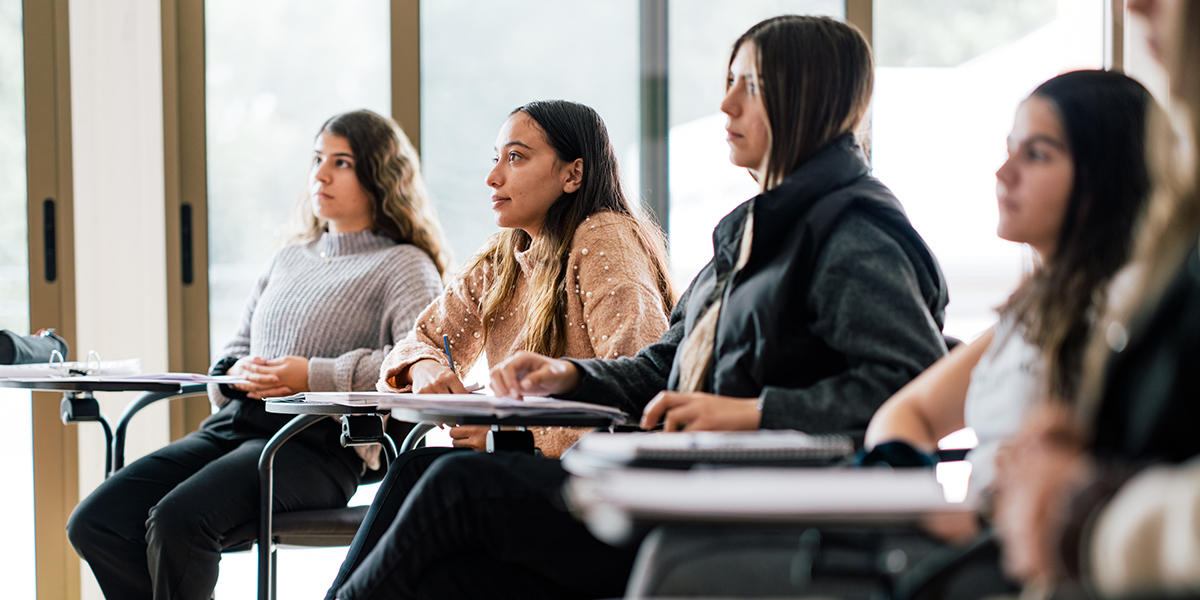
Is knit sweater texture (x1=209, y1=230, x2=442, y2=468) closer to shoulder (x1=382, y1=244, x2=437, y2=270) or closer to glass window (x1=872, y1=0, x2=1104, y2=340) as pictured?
shoulder (x1=382, y1=244, x2=437, y2=270)

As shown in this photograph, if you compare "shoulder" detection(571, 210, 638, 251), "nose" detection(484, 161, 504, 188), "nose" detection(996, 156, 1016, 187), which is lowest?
"shoulder" detection(571, 210, 638, 251)

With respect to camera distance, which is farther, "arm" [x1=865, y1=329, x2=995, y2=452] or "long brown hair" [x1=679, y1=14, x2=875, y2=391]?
"long brown hair" [x1=679, y1=14, x2=875, y2=391]

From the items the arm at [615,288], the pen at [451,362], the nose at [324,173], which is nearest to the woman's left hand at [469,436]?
the pen at [451,362]

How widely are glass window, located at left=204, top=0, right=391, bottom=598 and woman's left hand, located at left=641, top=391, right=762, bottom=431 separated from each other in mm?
1902

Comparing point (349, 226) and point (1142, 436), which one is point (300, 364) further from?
point (1142, 436)

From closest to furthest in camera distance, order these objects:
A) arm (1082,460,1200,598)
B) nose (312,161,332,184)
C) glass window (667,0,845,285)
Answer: arm (1082,460,1200,598), nose (312,161,332,184), glass window (667,0,845,285)

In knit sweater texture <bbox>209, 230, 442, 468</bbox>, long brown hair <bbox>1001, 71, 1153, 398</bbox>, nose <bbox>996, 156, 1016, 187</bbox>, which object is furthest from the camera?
knit sweater texture <bbox>209, 230, 442, 468</bbox>

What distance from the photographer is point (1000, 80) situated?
3.20 metres

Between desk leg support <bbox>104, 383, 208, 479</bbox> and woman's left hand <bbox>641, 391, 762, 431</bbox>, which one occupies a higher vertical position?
woman's left hand <bbox>641, 391, 762, 431</bbox>

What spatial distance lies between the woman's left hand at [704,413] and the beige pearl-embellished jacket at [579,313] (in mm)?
451

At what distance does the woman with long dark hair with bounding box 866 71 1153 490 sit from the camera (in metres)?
0.90

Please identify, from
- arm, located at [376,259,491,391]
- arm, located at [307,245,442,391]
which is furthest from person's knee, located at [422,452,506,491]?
arm, located at [307,245,442,391]

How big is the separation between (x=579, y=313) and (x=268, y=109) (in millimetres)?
1537

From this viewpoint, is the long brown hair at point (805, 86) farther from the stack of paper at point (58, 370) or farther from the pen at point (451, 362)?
the stack of paper at point (58, 370)
